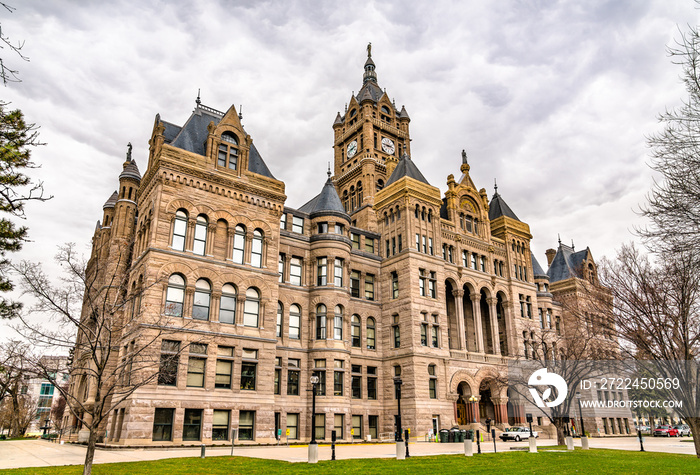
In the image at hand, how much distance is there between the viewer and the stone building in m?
33.2

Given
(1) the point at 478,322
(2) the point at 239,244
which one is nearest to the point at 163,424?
(2) the point at 239,244

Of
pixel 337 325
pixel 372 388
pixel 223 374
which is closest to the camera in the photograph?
pixel 223 374

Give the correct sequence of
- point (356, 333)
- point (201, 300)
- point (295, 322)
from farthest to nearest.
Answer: point (356, 333) → point (295, 322) → point (201, 300)

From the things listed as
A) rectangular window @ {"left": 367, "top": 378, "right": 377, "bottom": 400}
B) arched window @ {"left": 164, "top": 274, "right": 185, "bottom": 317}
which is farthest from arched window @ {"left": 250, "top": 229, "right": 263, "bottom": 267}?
rectangular window @ {"left": 367, "top": 378, "right": 377, "bottom": 400}

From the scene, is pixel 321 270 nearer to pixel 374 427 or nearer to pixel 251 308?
pixel 251 308

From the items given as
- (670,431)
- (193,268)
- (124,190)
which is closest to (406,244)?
(193,268)

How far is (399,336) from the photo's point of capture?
46562 millimetres

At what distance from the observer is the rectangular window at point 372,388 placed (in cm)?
4503

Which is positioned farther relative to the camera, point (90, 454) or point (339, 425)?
point (339, 425)

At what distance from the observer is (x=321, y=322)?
140 feet

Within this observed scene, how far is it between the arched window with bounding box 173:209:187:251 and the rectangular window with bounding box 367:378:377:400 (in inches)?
832

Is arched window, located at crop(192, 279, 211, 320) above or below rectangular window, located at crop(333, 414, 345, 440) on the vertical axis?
above

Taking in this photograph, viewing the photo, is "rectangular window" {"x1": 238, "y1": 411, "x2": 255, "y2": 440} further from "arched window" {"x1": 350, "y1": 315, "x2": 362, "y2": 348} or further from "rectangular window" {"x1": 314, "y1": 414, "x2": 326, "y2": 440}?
"arched window" {"x1": 350, "y1": 315, "x2": 362, "y2": 348}

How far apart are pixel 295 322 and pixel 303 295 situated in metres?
2.47
